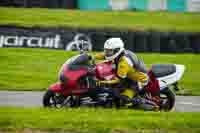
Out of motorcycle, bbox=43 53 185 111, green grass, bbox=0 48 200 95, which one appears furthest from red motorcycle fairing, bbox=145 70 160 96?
green grass, bbox=0 48 200 95

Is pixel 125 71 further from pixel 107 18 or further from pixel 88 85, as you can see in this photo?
pixel 107 18

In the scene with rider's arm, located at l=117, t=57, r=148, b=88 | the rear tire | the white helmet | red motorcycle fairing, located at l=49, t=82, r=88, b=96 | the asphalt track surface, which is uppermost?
the white helmet

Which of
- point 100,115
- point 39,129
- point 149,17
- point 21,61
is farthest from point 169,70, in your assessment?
point 149,17

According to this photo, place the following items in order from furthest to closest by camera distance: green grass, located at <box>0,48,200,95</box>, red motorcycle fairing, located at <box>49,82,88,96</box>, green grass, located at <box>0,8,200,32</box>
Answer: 1. green grass, located at <box>0,8,200,32</box>
2. green grass, located at <box>0,48,200,95</box>
3. red motorcycle fairing, located at <box>49,82,88,96</box>

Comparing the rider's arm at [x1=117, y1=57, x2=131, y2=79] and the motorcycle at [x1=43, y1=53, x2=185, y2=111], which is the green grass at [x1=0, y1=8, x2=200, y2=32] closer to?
the motorcycle at [x1=43, y1=53, x2=185, y2=111]

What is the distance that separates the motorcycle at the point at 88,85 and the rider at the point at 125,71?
0.41ft

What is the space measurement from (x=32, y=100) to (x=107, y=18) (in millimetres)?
11711

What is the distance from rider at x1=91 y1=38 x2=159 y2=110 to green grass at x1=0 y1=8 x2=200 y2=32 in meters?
10.7

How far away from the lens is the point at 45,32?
72.6 ft

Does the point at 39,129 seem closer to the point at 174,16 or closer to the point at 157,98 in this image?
the point at 157,98

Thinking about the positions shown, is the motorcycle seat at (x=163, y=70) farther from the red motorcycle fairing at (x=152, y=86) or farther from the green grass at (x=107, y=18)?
the green grass at (x=107, y=18)

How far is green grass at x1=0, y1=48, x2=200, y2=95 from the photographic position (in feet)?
59.2

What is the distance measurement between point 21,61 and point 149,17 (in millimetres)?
7348

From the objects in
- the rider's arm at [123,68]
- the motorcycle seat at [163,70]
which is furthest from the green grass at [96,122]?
the motorcycle seat at [163,70]
